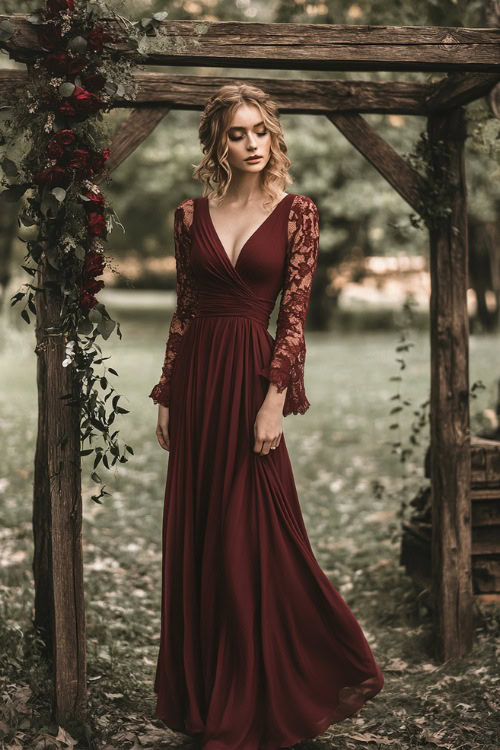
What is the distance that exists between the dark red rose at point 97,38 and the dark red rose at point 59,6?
0.39ft

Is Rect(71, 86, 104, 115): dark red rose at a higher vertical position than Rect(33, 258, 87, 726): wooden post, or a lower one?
higher

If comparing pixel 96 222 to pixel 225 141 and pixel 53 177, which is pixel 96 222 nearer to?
pixel 53 177

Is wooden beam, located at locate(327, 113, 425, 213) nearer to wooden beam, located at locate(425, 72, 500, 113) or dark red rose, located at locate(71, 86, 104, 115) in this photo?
wooden beam, located at locate(425, 72, 500, 113)

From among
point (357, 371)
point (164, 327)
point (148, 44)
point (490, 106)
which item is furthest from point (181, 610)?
point (164, 327)

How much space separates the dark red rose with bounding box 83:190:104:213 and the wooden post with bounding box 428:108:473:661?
1.97 meters

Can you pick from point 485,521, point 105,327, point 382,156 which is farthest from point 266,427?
point 485,521

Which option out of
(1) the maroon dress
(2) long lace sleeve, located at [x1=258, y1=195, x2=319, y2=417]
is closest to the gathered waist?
(1) the maroon dress

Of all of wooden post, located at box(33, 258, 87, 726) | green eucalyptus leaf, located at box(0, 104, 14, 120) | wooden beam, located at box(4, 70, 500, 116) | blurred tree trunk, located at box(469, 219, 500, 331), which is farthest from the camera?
blurred tree trunk, located at box(469, 219, 500, 331)

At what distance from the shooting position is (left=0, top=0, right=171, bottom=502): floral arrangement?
338cm

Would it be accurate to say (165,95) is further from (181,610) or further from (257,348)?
(181,610)

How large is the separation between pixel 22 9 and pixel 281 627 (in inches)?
194

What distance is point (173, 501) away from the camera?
3.68 meters

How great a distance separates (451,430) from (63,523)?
2.16 metres

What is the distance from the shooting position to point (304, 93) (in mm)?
4590
